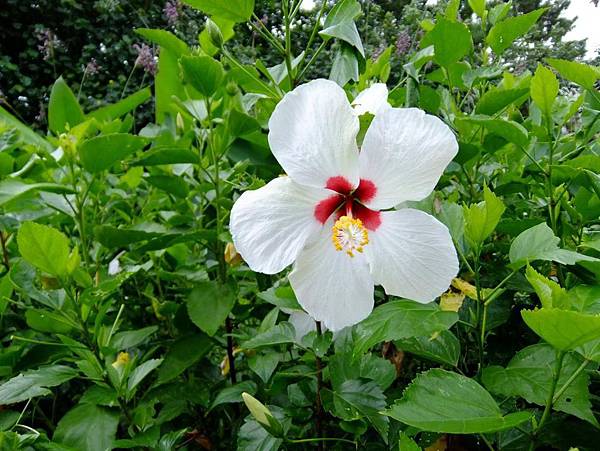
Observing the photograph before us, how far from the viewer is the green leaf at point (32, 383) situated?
0.78m

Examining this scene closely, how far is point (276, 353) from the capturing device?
3.06 ft

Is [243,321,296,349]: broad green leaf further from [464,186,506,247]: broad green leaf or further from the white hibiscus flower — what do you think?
[464,186,506,247]: broad green leaf

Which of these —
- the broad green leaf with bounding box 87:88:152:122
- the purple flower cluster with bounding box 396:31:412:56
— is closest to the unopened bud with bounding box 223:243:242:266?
the broad green leaf with bounding box 87:88:152:122

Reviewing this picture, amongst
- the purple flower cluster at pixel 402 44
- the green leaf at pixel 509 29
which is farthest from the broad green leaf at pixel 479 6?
the purple flower cluster at pixel 402 44

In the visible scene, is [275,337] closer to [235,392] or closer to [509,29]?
[235,392]

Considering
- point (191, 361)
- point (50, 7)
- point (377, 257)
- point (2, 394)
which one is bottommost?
point (50, 7)

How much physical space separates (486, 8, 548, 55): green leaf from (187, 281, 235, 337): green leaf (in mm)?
610

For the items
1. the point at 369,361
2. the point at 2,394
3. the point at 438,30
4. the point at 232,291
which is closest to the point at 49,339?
the point at 2,394

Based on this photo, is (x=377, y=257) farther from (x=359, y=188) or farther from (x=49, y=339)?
(x=49, y=339)

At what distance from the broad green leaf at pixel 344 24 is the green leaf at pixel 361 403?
45 centimetres

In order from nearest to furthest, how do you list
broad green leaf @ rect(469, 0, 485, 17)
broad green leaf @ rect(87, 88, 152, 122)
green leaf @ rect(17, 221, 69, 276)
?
green leaf @ rect(17, 221, 69, 276) < broad green leaf @ rect(469, 0, 485, 17) < broad green leaf @ rect(87, 88, 152, 122)

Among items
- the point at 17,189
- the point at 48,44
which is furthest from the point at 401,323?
the point at 48,44

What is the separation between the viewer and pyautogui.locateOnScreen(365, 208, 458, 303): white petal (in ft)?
1.94

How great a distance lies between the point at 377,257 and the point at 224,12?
0.40m
